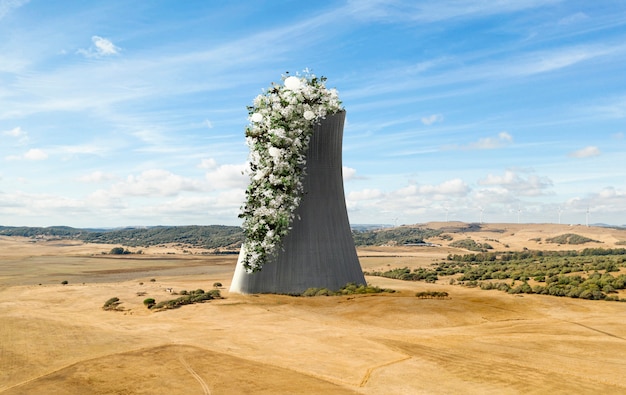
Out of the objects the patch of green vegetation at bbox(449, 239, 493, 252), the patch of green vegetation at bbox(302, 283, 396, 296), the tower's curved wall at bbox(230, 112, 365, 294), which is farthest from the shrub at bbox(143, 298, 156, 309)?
the patch of green vegetation at bbox(449, 239, 493, 252)

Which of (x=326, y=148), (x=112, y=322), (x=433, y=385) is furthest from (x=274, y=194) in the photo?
(x=433, y=385)

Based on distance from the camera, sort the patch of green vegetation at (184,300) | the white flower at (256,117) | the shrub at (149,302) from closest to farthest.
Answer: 1. the patch of green vegetation at (184,300)
2. the shrub at (149,302)
3. the white flower at (256,117)

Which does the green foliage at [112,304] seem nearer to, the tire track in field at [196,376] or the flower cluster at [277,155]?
the flower cluster at [277,155]

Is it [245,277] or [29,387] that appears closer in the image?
[29,387]

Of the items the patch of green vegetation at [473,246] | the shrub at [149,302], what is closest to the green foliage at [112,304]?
the shrub at [149,302]

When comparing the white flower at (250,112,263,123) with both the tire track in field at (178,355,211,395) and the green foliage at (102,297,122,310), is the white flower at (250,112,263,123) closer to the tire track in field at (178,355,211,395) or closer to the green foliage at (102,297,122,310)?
the green foliage at (102,297,122,310)

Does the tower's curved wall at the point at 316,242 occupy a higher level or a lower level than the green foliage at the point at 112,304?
higher

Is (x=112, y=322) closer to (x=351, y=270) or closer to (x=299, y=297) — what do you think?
(x=299, y=297)

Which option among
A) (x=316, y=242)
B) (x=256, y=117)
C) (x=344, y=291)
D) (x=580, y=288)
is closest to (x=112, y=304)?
(x=316, y=242)
